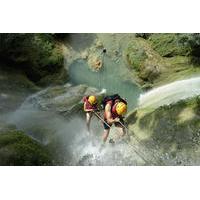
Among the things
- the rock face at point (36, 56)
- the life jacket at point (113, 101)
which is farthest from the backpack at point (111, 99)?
the rock face at point (36, 56)

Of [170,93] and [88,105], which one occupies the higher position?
[170,93]

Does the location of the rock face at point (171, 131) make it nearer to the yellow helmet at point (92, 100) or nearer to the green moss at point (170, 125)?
the green moss at point (170, 125)

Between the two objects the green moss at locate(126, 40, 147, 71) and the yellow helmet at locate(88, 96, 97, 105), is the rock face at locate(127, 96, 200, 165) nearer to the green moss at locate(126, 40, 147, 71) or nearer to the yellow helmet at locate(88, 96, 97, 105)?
the yellow helmet at locate(88, 96, 97, 105)

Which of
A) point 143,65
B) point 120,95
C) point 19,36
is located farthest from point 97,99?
point 19,36

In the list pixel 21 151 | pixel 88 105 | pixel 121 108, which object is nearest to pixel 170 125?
pixel 121 108

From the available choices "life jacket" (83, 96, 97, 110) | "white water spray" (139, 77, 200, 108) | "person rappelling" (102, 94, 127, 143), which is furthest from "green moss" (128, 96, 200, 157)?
"life jacket" (83, 96, 97, 110)

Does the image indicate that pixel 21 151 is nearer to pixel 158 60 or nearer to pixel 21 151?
pixel 21 151

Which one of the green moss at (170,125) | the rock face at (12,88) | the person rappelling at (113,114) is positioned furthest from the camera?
the rock face at (12,88)
